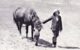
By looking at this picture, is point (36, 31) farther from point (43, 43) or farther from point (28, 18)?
point (43, 43)

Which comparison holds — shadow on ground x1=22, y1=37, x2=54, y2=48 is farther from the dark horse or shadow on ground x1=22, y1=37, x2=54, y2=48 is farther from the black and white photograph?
the dark horse

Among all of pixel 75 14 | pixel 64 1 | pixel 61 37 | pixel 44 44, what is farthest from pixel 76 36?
pixel 64 1

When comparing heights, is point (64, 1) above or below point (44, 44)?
above

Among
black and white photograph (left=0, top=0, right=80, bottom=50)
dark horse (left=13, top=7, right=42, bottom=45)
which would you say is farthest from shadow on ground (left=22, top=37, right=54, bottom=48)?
dark horse (left=13, top=7, right=42, bottom=45)

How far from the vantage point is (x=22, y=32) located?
14.6 metres

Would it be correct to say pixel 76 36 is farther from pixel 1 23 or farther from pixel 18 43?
pixel 1 23

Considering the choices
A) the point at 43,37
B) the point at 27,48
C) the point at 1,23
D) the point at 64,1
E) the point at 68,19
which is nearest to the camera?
the point at 27,48

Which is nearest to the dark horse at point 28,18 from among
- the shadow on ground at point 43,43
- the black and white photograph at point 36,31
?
the black and white photograph at point 36,31

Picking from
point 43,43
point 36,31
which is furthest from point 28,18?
point 43,43

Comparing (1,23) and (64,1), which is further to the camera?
(64,1)

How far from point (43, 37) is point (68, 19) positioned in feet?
12.1

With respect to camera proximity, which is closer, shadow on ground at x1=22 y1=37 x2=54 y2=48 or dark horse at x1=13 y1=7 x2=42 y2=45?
dark horse at x1=13 y1=7 x2=42 y2=45

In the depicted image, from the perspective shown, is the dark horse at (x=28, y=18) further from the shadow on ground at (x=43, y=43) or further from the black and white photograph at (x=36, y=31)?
the shadow on ground at (x=43, y=43)

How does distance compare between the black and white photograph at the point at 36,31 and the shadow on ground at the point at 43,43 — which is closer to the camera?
the black and white photograph at the point at 36,31
